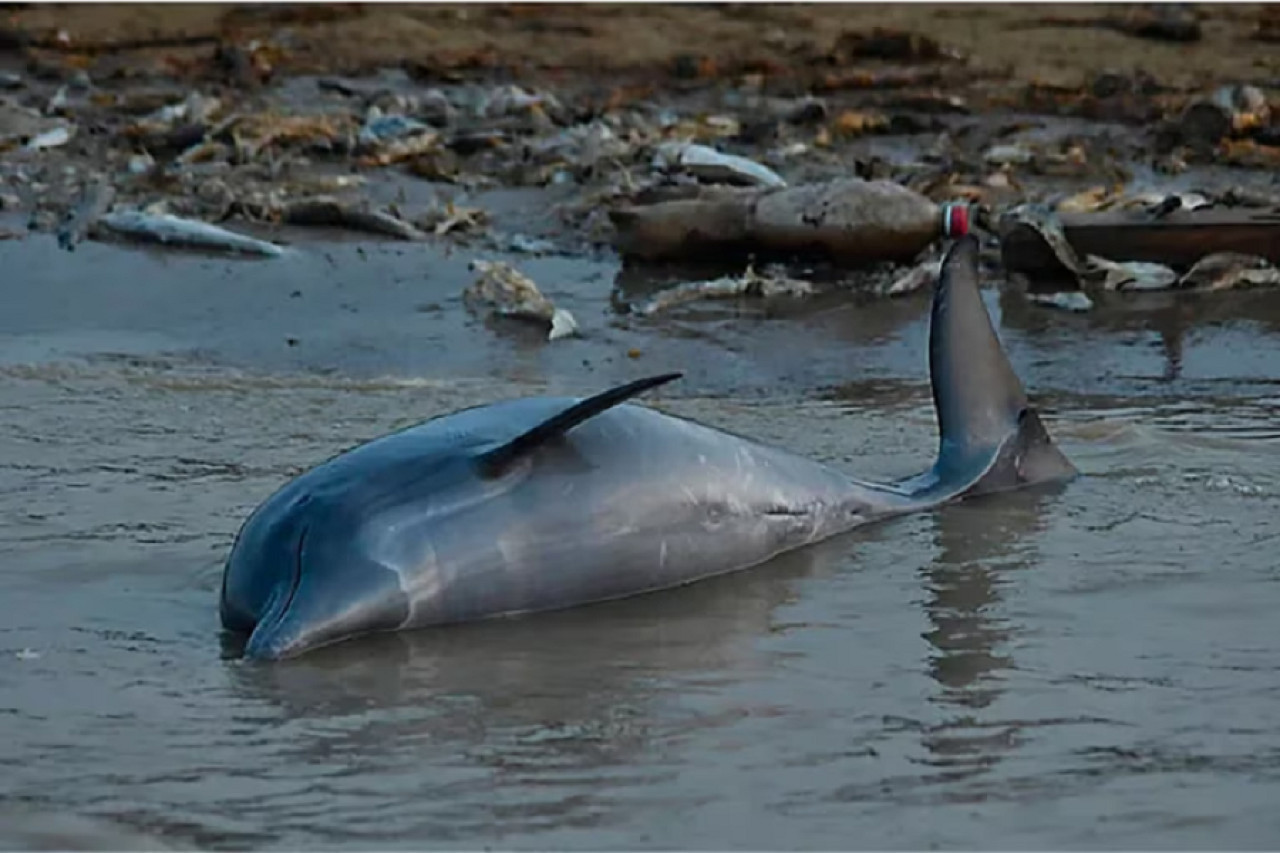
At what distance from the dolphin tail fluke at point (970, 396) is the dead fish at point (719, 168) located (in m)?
4.84

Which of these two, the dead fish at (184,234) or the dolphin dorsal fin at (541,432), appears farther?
the dead fish at (184,234)

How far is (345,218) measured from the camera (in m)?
11.3

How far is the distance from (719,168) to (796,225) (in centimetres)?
155

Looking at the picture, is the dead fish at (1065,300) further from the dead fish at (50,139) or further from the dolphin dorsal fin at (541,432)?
the dead fish at (50,139)


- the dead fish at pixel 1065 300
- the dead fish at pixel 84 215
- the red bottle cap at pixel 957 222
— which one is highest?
the red bottle cap at pixel 957 222

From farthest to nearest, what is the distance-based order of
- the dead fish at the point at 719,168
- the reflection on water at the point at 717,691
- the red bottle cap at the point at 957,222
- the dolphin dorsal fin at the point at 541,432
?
the dead fish at the point at 719,168
the red bottle cap at the point at 957,222
the dolphin dorsal fin at the point at 541,432
the reflection on water at the point at 717,691

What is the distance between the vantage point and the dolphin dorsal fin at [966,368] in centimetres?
650

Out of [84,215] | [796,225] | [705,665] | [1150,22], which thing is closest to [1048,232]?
[796,225]

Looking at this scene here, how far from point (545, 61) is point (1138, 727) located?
12.9 metres

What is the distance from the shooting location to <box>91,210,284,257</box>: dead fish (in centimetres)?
1080

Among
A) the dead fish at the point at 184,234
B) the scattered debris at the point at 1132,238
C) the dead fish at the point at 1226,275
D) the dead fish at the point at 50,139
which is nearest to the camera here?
the dead fish at the point at 1226,275

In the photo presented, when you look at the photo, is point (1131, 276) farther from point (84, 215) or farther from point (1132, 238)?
point (84, 215)

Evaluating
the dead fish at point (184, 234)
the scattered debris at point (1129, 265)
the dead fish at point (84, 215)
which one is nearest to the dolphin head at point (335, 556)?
the scattered debris at point (1129, 265)

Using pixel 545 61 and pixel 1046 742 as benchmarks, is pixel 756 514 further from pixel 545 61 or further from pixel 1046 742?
pixel 545 61
